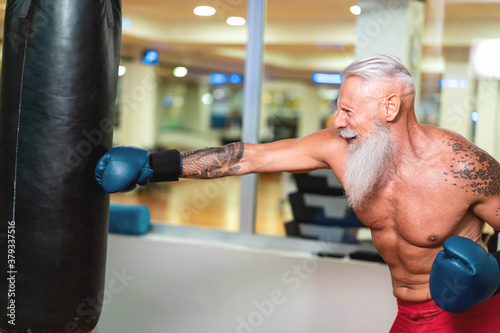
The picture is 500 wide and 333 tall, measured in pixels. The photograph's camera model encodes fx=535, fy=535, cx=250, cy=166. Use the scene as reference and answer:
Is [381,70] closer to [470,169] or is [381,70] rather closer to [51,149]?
[470,169]

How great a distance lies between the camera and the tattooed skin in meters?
1.67

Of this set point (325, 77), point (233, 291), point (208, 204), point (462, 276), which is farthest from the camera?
point (325, 77)

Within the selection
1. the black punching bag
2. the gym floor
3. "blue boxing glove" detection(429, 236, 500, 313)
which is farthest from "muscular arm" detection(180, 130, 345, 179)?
the gym floor

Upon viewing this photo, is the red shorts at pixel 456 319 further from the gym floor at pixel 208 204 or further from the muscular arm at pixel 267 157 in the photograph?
the gym floor at pixel 208 204

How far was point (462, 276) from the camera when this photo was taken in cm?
147

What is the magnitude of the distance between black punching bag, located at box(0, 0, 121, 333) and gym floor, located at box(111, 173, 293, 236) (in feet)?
7.76

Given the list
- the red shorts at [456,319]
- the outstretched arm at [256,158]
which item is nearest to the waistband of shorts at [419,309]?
the red shorts at [456,319]

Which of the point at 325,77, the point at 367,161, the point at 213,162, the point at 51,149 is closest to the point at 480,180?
the point at 367,161

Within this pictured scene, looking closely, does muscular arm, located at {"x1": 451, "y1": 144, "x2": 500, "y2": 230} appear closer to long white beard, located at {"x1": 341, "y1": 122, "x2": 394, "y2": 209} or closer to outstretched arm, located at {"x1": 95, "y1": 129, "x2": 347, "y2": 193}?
long white beard, located at {"x1": 341, "y1": 122, "x2": 394, "y2": 209}

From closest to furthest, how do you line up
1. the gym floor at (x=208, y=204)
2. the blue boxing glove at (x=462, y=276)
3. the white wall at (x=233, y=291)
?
the blue boxing glove at (x=462, y=276)
the white wall at (x=233, y=291)
the gym floor at (x=208, y=204)

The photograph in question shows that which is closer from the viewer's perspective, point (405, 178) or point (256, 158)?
point (405, 178)

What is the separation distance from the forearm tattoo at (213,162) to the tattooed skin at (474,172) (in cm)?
72

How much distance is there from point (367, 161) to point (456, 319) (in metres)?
0.59

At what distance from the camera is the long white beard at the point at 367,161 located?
5.63 feet
